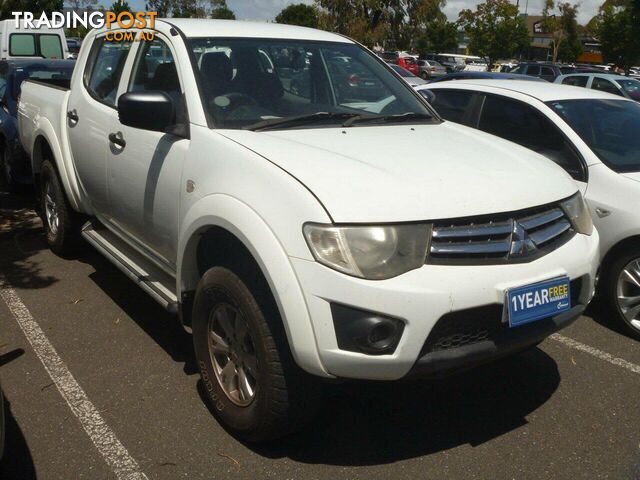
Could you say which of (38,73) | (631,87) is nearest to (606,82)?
(631,87)

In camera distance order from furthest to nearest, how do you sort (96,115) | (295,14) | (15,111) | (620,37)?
(295,14) → (620,37) → (15,111) → (96,115)

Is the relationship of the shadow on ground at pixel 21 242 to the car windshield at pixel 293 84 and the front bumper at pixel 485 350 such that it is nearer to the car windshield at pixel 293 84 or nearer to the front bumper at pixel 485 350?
the car windshield at pixel 293 84

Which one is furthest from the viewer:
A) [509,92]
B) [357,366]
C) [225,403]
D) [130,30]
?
[509,92]

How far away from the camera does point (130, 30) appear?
459 centimetres

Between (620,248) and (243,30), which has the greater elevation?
(243,30)

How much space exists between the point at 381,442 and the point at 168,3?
6314 cm

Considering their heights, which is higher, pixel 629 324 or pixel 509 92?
pixel 509 92

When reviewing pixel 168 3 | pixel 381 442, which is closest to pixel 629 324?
pixel 381 442

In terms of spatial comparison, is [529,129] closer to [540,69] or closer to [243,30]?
[243,30]

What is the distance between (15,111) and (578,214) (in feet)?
22.1

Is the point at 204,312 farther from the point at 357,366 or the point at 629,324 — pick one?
the point at 629,324

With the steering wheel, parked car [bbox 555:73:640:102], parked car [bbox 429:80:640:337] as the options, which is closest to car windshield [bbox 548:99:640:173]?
parked car [bbox 429:80:640:337]

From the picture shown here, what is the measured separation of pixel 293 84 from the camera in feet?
13.2

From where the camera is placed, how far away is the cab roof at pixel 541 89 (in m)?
5.64
